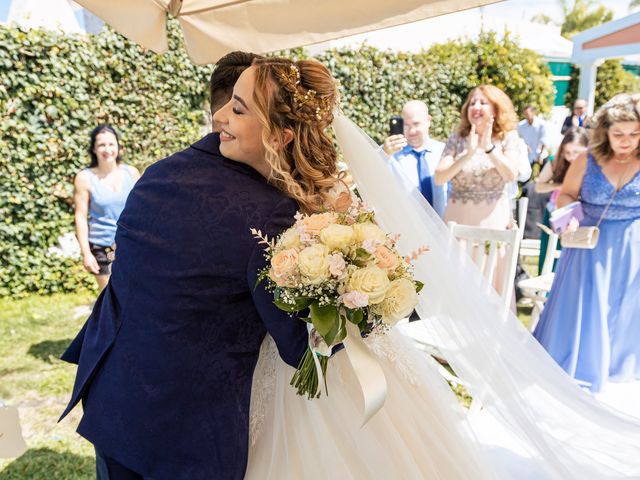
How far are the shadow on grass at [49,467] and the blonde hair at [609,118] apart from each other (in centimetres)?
373

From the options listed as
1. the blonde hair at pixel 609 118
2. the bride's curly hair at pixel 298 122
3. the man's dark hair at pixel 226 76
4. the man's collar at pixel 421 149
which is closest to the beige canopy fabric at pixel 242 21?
the man's dark hair at pixel 226 76

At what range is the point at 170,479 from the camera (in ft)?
5.26

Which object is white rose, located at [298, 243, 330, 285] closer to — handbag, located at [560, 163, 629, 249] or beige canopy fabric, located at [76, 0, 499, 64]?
beige canopy fabric, located at [76, 0, 499, 64]

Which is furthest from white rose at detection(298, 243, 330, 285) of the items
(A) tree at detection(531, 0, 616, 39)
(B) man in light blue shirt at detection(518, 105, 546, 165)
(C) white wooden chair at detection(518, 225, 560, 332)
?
(A) tree at detection(531, 0, 616, 39)

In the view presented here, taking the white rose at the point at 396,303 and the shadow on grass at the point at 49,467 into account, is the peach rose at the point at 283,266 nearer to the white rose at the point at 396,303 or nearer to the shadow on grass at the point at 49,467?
the white rose at the point at 396,303

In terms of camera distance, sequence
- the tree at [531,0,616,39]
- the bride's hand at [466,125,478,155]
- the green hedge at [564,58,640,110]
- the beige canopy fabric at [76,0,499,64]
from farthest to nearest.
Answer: the tree at [531,0,616,39] → the green hedge at [564,58,640,110] → the bride's hand at [466,125,478,155] → the beige canopy fabric at [76,0,499,64]

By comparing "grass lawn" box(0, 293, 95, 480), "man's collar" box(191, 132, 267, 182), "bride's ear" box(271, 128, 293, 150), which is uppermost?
"bride's ear" box(271, 128, 293, 150)

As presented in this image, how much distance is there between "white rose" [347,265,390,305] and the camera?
142cm

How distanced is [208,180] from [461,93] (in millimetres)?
8953

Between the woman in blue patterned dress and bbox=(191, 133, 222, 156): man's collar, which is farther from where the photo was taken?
the woman in blue patterned dress

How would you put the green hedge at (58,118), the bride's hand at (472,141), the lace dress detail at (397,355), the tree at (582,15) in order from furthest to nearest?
the tree at (582,15) → the green hedge at (58,118) → the bride's hand at (472,141) → the lace dress detail at (397,355)

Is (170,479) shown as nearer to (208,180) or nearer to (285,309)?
(285,309)

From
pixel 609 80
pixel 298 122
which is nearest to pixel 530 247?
pixel 298 122

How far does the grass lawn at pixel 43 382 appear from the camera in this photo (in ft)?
10.4
